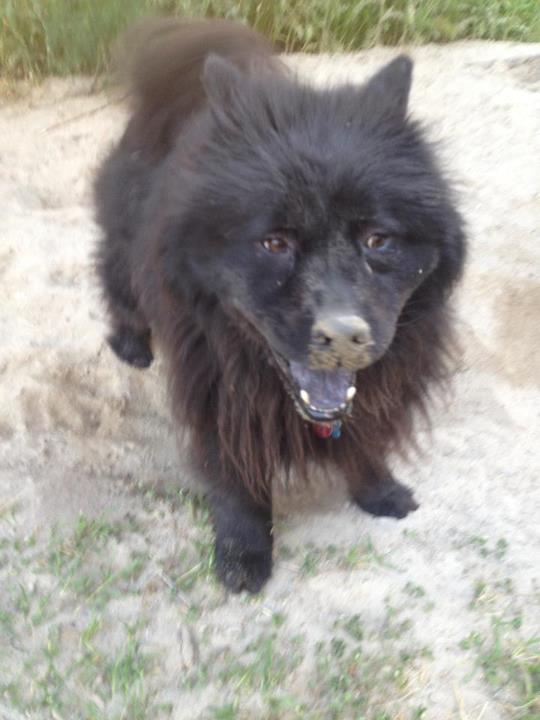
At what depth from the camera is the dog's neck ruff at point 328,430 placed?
2.22 metres

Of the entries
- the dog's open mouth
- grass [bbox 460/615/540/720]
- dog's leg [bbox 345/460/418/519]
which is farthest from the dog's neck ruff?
grass [bbox 460/615/540/720]

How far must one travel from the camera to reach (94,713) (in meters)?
2.00

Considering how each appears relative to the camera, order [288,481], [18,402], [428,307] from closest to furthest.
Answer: [428,307], [288,481], [18,402]

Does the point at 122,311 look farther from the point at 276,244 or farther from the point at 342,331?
the point at 342,331

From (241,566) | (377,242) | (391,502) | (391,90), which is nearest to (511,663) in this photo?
(391,502)

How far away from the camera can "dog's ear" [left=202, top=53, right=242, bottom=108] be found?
2012 mm

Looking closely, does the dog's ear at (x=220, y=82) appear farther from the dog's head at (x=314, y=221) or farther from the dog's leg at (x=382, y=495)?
the dog's leg at (x=382, y=495)

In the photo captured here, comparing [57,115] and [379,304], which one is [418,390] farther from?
[57,115]

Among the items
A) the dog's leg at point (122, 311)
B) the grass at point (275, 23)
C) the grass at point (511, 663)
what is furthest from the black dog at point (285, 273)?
the grass at point (275, 23)

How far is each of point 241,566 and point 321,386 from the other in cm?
72

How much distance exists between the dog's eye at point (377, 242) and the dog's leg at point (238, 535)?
88 centimetres

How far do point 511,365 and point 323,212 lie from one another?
1796 millimetres

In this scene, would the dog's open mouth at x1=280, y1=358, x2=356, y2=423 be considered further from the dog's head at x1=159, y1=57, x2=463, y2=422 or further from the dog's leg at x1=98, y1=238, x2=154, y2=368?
the dog's leg at x1=98, y1=238, x2=154, y2=368

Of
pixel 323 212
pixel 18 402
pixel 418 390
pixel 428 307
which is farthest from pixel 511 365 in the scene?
pixel 18 402
